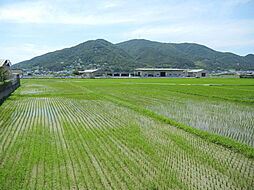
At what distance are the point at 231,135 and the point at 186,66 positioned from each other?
141215 millimetres

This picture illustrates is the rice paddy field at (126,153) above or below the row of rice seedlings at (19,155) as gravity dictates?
below

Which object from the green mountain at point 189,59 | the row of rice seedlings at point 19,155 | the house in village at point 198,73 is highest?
the green mountain at point 189,59

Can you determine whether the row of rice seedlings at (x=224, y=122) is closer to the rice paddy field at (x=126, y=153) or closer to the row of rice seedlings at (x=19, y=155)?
the rice paddy field at (x=126, y=153)

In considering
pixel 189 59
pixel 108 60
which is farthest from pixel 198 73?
pixel 189 59

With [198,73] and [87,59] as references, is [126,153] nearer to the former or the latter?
[198,73]

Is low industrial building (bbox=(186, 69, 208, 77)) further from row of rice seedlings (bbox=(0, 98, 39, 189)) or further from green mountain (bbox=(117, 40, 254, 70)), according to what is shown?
row of rice seedlings (bbox=(0, 98, 39, 189))

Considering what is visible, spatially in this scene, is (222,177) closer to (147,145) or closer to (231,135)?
(147,145)

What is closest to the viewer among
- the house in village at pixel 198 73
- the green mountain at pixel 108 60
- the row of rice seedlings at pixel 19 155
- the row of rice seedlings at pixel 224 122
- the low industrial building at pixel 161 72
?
the row of rice seedlings at pixel 19 155

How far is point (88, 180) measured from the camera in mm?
4344

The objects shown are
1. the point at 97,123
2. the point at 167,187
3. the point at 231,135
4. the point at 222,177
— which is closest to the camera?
the point at 167,187

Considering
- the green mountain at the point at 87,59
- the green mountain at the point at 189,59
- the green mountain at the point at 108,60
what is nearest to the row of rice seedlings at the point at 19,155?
the green mountain at the point at 108,60

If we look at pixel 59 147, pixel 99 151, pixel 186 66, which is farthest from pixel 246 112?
pixel 186 66

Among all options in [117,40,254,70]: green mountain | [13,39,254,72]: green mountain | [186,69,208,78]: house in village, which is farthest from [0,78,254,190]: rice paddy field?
[117,40,254,70]: green mountain

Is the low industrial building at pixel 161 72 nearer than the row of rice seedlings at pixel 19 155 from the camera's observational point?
No
